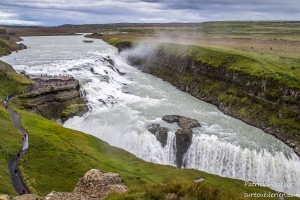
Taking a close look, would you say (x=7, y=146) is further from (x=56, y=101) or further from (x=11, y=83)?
(x=11, y=83)

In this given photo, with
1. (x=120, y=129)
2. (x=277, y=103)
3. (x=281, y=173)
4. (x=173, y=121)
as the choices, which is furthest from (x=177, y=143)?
(x=277, y=103)

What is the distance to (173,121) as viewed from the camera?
47812 millimetres

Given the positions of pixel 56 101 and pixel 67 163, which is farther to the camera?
pixel 56 101

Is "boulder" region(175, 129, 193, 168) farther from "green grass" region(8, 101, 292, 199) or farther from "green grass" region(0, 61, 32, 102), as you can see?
"green grass" region(0, 61, 32, 102)

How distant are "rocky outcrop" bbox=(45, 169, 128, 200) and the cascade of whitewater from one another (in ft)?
70.5

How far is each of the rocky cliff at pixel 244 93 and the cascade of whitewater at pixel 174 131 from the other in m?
2.39

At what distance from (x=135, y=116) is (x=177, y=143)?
1079 cm

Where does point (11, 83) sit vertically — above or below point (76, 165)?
above

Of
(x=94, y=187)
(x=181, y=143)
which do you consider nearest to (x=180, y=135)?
(x=181, y=143)

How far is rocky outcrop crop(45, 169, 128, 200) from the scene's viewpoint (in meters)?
18.5

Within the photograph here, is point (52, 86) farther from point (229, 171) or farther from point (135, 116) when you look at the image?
point (229, 171)

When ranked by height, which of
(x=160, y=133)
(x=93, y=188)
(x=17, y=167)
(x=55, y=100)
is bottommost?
(x=160, y=133)

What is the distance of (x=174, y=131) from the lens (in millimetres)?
44188

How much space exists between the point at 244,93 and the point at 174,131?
22.8 meters
